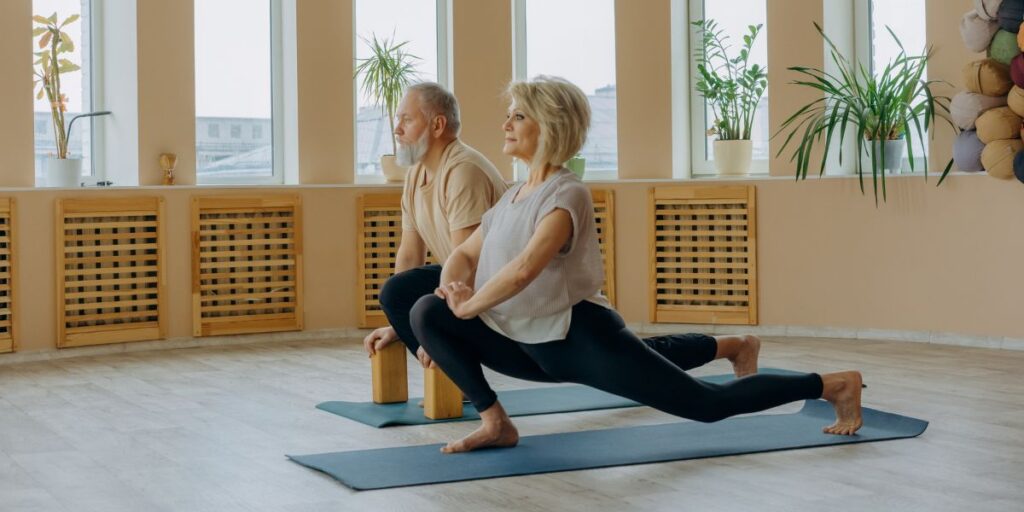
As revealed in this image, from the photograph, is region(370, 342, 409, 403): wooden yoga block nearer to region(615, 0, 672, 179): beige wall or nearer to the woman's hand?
the woman's hand

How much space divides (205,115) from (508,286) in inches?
162

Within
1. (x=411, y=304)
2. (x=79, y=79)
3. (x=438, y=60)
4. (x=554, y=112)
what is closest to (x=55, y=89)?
(x=79, y=79)

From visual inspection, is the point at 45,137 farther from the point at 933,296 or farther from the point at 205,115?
the point at 933,296

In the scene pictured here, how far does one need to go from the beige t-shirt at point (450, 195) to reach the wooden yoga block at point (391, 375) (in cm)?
42

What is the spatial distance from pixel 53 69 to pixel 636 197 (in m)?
3.17

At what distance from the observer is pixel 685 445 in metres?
3.52

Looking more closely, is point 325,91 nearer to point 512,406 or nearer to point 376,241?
point 376,241

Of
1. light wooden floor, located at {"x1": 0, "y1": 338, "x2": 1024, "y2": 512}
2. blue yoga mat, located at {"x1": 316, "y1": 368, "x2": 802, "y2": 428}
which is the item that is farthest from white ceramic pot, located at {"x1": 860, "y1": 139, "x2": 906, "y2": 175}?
blue yoga mat, located at {"x1": 316, "y1": 368, "x2": 802, "y2": 428}

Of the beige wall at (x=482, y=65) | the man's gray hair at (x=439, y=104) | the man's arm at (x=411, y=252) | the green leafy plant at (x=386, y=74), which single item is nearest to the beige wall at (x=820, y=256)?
the green leafy plant at (x=386, y=74)

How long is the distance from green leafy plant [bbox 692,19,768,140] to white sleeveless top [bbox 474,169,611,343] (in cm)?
365

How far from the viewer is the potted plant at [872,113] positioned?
610 cm

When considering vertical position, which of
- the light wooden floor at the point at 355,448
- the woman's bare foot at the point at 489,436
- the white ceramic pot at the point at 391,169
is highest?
the white ceramic pot at the point at 391,169

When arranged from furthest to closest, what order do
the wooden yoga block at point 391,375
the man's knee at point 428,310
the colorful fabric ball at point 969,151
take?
the colorful fabric ball at point 969,151 → the wooden yoga block at point 391,375 → the man's knee at point 428,310

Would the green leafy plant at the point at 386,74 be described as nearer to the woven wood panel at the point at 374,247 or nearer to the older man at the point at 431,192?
the woven wood panel at the point at 374,247
